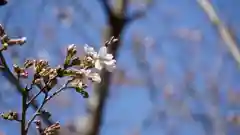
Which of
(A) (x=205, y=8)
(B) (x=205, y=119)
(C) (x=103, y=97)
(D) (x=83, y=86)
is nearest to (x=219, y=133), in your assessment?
(B) (x=205, y=119)

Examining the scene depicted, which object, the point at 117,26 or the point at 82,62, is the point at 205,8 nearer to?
the point at 117,26

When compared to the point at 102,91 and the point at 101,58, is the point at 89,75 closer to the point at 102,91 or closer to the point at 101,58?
the point at 101,58

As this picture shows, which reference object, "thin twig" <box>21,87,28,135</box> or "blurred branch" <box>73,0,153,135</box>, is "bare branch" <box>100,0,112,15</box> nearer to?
"blurred branch" <box>73,0,153,135</box>

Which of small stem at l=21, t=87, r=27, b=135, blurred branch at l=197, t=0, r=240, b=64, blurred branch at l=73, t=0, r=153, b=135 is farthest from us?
blurred branch at l=73, t=0, r=153, b=135

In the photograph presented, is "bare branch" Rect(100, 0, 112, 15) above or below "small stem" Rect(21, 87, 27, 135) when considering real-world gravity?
above

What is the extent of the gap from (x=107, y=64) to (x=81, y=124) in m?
2.31

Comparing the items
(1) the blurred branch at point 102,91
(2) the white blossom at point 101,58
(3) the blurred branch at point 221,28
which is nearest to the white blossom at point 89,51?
(2) the white blossom at point 101,58

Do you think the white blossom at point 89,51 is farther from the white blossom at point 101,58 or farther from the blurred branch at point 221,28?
the blurred branch at point 221,28

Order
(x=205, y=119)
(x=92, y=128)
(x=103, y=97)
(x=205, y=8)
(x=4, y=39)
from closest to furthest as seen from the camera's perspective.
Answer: (x=4, y=39) < (x=205, y=8) < (x=92, y=128) < (x=103, y=97) < (x=205, y=119)

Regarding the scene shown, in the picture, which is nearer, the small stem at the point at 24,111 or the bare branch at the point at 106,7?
the small stem at the point at 24,111

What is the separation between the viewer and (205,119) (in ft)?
17.2

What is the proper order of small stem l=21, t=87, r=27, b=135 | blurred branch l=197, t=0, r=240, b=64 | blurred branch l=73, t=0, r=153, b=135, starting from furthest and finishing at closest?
1. blurred branch l=73, t=0, r=153, b=135
2. blurred branch l=197, t=0, r=240, b=64
3. small stem l=21, t=87, r=27, b=135

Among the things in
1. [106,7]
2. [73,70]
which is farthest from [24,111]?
[106,7]

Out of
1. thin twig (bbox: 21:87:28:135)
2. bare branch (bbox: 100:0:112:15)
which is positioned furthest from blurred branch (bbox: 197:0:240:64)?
thin twig (bbox: 21:87:28:135)
